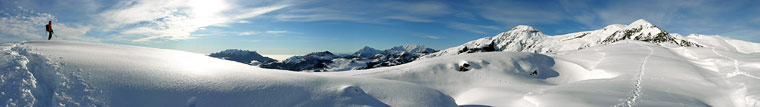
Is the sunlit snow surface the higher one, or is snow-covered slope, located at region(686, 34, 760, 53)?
snow-covered slope, located at region(686, 34, 760, 53)

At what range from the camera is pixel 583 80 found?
62.6 ft

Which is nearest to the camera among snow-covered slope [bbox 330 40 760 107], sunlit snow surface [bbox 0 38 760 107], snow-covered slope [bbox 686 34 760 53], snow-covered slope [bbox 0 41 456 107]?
snow-covered slope [bbox 0 41 456 107]

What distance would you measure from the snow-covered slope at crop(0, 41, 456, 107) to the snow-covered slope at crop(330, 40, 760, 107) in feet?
22.9

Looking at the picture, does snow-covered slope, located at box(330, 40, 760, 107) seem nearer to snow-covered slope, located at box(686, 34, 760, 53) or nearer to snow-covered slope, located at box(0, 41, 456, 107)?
snow-covered slope, located at box(0, 41, 456, 107)

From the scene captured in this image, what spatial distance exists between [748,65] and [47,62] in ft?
120

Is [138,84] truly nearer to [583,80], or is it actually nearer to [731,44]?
[583,80]

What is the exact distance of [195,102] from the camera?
7344 mm

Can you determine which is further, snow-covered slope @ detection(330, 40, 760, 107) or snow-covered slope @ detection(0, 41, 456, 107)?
snow-covered slope @ detection(330, 40, 760, 107)

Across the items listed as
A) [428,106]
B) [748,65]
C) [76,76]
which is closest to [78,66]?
[76,76]

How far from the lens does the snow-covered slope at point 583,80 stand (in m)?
11.7

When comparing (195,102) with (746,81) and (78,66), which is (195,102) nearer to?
(78,66)

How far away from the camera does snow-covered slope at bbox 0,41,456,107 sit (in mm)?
6410

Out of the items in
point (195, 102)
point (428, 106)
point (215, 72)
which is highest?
point (215, 72)

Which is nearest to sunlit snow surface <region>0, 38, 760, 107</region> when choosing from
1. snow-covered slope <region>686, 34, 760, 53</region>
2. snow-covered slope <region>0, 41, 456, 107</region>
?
snow-covered slope <region>0, 41, 456, 107</region>
